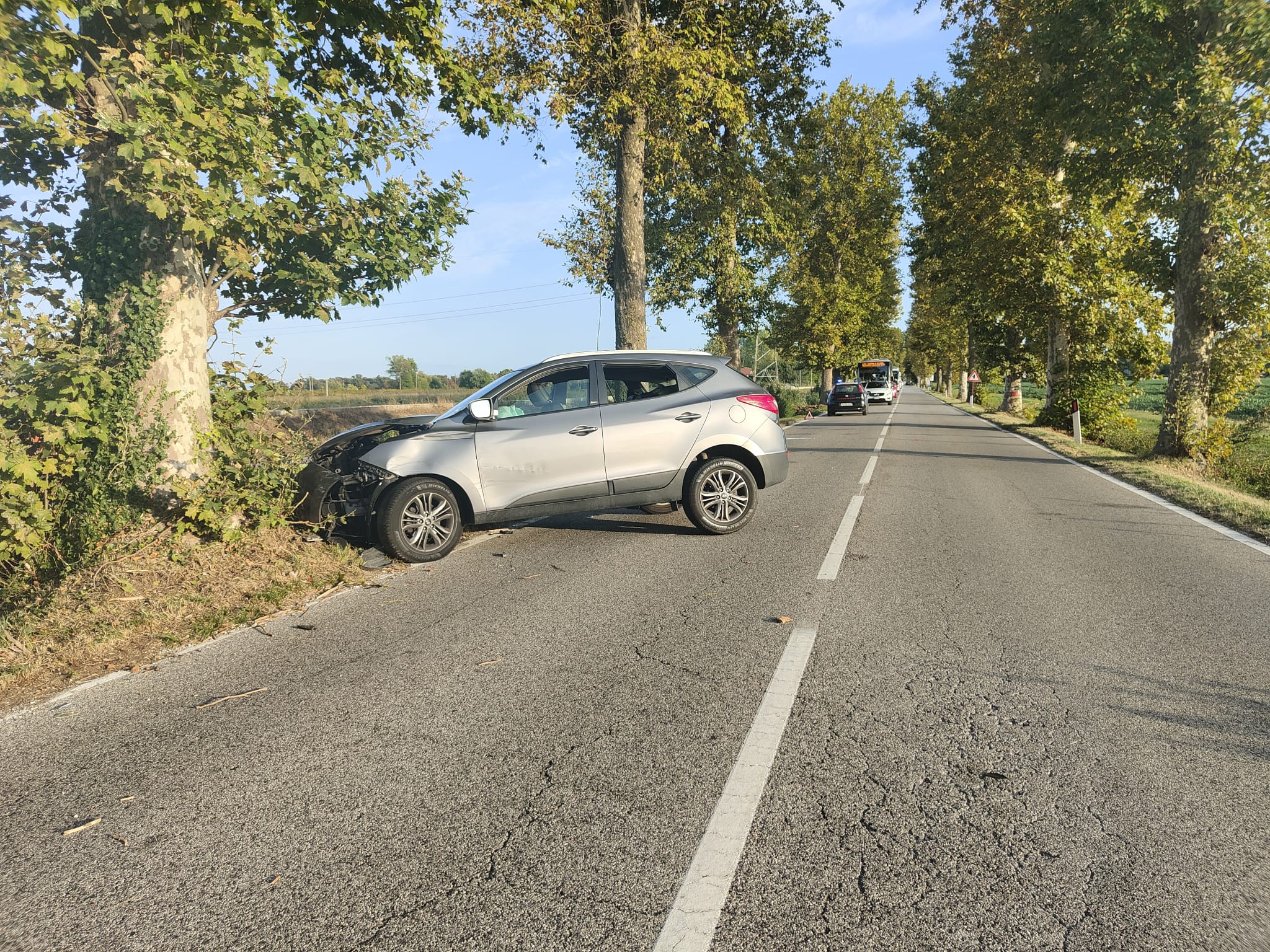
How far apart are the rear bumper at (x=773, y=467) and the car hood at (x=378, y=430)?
3.38m

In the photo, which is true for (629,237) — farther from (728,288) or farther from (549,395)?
(549,395)

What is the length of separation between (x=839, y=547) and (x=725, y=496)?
4.23 ft

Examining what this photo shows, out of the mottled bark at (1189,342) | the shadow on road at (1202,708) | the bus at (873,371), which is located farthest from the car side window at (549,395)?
the bus at (873,371)

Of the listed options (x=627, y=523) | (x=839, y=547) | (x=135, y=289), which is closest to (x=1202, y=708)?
(x=839, y=547)

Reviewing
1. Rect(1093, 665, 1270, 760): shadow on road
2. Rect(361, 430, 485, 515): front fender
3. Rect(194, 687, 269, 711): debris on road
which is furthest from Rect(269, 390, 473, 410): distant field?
Rect(1093, 665, 1270, 760): shadow on road

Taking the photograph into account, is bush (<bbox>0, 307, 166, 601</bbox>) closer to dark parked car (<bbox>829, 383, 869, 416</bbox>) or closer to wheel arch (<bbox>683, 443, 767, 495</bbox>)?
wheel arch (<bbox>683, 443, 767, 495</bbox>)

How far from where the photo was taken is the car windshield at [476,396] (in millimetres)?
7629

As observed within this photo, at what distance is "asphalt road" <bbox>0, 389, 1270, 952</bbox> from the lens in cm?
240

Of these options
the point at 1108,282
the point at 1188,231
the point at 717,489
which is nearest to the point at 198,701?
the point at 717,489

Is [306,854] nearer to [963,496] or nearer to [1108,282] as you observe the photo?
[963,496]

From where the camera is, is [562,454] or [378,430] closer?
[562,454]

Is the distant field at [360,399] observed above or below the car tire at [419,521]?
above

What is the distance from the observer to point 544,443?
759cm

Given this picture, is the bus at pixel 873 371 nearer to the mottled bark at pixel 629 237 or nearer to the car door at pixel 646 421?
the mottled bark at pixel 629 237
